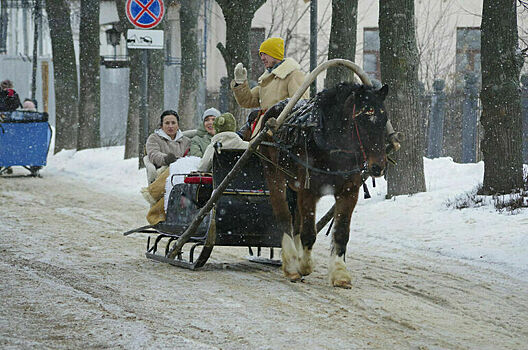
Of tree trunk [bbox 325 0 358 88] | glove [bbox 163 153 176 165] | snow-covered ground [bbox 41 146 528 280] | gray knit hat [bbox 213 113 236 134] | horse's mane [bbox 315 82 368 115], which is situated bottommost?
snow-covered ground [bbox 41 146 528 280]

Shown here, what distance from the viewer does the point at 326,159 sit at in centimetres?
817

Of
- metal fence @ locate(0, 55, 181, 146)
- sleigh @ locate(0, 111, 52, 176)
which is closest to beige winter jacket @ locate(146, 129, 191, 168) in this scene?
sleigh @ locate(0, 111, 52, 176)

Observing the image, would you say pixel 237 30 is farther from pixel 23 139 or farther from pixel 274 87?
pixel 274 87

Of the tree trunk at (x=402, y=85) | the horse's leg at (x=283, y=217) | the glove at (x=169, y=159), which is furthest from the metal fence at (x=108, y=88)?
the horse's leg at (x=283, y=217)

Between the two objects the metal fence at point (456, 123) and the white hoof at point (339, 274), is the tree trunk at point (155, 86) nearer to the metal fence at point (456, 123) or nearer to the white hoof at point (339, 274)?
the metal fence at point (456, 123)

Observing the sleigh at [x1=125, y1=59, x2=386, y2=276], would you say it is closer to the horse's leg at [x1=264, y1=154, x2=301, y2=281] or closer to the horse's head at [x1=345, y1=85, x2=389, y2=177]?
the horse's leg at [x1=264, y1=154, x2=301, y2=281]

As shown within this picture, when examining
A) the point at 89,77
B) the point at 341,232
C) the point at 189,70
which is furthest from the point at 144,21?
the point at 89,77

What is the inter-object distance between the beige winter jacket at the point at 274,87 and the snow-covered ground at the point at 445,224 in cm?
227

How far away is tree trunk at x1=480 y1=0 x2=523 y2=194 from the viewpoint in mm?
12727

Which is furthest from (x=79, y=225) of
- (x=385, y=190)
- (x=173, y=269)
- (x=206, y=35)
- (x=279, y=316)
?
(x=206, y=35)

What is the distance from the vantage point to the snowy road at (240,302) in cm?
591

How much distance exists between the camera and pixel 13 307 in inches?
270

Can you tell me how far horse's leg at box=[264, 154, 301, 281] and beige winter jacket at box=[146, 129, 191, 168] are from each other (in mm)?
1710

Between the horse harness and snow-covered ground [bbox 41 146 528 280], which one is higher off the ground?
the horse harness
